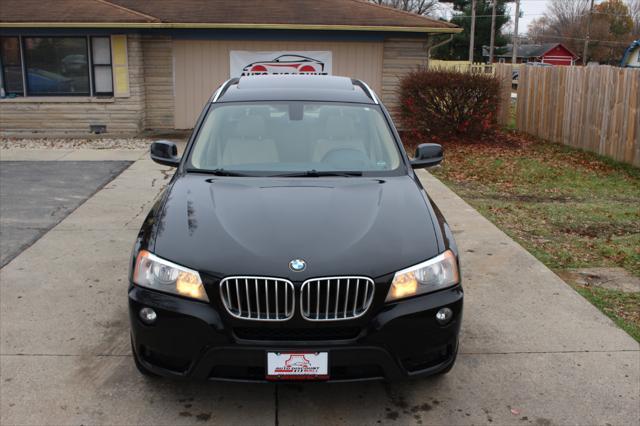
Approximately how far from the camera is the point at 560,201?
367 inches

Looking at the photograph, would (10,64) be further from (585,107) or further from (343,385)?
(343,385)

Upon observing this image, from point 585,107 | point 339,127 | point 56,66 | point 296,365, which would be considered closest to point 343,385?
point 296,365

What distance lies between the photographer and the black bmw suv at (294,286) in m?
Result: 3.24

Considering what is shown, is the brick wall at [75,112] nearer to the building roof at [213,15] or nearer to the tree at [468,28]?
the building roof at [213,15]

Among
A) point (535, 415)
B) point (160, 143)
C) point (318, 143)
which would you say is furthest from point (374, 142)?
point (535, 415)

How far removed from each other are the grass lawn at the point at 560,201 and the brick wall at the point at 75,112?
24.4ft

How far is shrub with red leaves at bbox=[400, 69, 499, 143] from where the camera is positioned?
14.7 meters

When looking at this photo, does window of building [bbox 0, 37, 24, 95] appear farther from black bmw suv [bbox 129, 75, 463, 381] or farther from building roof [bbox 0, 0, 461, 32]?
black bmw suv [bbox 129, 75, 463, 381]

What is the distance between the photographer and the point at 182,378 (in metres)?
3.36

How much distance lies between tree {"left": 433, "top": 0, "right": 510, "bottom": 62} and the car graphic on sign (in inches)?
1406

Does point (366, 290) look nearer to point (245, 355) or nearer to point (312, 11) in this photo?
point (245, 355)

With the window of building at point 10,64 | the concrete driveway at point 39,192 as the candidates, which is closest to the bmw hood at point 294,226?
the concrete driveway at point 39,192

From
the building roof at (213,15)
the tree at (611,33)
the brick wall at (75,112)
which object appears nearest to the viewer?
the building roof at (213,15)

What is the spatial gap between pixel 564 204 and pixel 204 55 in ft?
33.8
